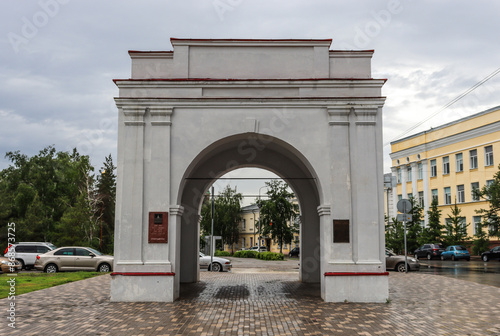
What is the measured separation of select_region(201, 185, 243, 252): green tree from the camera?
6303 cm

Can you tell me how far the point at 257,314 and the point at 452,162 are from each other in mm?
40189

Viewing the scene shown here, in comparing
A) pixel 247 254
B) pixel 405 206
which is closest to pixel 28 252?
pixel 405 206

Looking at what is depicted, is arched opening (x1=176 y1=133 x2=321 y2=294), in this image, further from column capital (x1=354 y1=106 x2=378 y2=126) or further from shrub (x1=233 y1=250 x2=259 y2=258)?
shrub (x1=233 y1=250 x2=259 y2=258)

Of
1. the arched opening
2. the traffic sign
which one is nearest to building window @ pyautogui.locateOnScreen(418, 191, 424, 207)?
the traffic sign

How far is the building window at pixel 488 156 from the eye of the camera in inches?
1605

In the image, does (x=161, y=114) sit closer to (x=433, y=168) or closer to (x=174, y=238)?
(x=174, y=238)

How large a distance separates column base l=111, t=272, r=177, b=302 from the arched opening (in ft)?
14.7

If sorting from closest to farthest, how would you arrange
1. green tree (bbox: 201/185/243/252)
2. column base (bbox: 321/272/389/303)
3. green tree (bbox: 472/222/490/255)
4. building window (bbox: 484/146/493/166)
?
column base (bbox: 321/272/389/303)
green tree (bbox: 472/222/490/255)
building window (bbox: 484/146/493/166)
green tree (bbox: 201/185/243/252)

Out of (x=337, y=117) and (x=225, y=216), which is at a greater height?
(x=337, y=117)

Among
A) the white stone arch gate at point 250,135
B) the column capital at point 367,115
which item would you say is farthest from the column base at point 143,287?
the column capital at point 367,115

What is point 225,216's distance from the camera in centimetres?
6419

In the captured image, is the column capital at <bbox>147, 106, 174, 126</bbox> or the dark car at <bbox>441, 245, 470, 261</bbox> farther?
the dark car at <bbox>441, 245, 470, 261</bbox>

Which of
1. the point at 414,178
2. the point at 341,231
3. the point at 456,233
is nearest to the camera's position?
the point at 341,231

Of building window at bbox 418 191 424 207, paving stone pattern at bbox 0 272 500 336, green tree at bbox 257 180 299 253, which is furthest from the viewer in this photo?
building window at bbox 418 191 424 207
